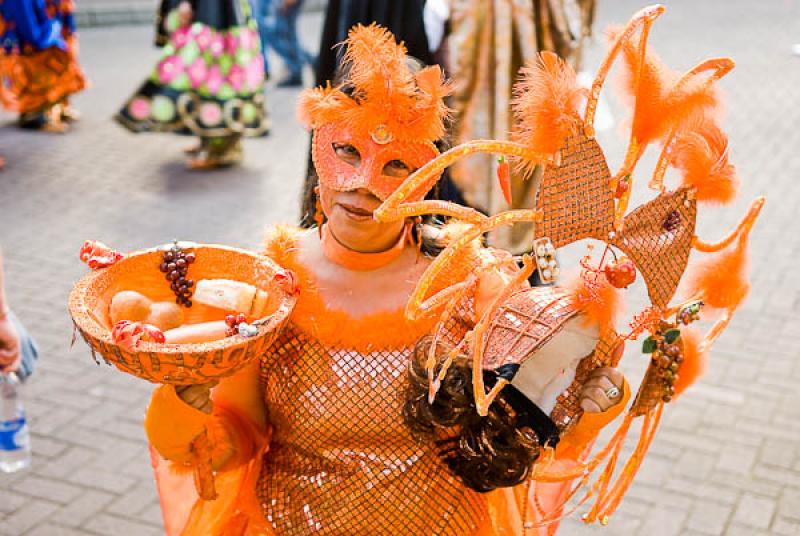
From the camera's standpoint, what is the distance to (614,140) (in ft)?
Result: 24.7

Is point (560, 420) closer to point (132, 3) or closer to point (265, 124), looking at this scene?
point (265, 124)

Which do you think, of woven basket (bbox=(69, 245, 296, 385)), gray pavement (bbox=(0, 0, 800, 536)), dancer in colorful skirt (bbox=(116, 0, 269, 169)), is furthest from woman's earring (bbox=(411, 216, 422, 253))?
dancer in colorful skirt (bbox=(116, 0, 269, 169))

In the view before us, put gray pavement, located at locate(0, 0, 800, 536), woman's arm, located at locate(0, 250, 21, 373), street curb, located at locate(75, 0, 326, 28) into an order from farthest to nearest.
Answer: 1. street curb, located at locate(75, 0, 326, 28)
2. gray pavement, located at locate(0, 0, 800, 536)
3. woman's arm, located at locate(0, 250, 21, 373)

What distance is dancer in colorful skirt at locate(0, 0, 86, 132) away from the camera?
696 cm

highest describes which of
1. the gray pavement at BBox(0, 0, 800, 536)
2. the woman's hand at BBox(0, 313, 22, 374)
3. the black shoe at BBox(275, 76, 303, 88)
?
the woman's hand at BBox(0, 313, 22, 374)

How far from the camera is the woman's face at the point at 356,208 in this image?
1965 mm

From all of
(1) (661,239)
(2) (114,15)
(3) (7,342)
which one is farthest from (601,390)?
(2) (114,15)

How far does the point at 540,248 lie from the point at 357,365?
660 mm

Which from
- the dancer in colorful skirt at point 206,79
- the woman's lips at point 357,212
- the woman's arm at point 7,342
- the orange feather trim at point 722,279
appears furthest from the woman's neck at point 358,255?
the dancer in colorful skirt at point 206,79

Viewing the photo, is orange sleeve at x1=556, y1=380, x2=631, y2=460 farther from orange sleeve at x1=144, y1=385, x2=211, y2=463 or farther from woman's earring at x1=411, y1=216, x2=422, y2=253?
orange sleeve at x1=144, y1=385, x2=211, y2=463

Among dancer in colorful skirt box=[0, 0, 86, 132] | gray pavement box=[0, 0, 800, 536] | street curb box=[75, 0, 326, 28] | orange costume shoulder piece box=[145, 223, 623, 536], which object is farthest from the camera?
street curb box=[75, 0, 326, 28]

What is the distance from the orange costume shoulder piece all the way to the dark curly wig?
16cm

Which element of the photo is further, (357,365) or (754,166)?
(754,166)

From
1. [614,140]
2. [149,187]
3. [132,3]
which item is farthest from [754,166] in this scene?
[132,3]
